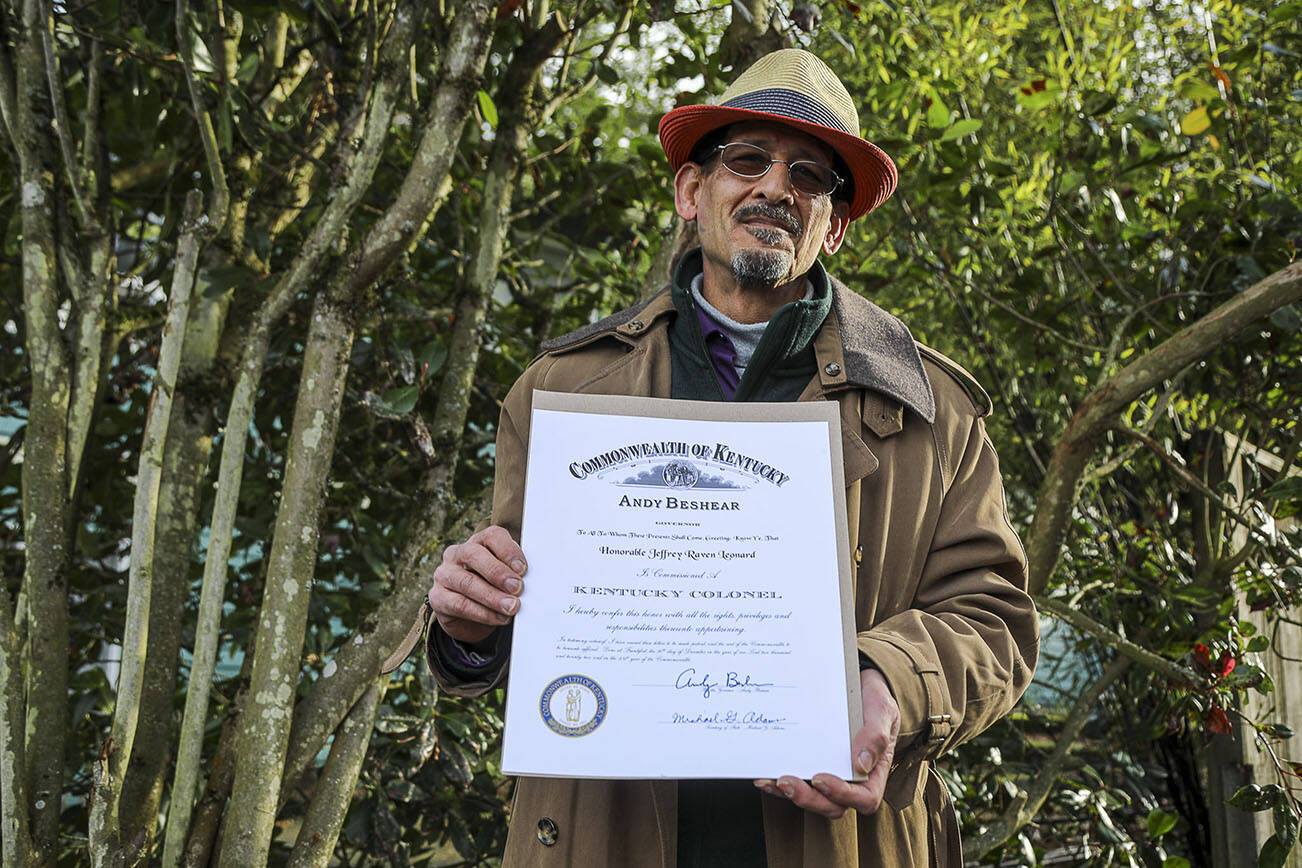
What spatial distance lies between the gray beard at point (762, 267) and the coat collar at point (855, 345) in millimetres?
111

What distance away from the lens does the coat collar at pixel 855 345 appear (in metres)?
1.80

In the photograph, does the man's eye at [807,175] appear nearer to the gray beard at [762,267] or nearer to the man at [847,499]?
the man at [847,499]

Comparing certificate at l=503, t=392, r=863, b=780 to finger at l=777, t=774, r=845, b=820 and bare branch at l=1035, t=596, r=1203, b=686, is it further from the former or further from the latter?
bare branch at l=1035, t=596, r=1203, b=686

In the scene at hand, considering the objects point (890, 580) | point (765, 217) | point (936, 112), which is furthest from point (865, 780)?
point (936, 112)

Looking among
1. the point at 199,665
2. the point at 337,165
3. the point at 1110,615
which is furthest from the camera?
the point at 1110,615

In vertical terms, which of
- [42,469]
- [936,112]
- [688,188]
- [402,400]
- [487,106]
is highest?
[936,112]

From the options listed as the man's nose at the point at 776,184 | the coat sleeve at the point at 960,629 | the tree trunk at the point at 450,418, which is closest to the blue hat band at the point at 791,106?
the man's nose at the point at 776,184

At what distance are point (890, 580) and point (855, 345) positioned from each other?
0.41 metres

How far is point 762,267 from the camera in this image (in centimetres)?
197

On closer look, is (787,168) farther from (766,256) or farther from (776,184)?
(766,256)

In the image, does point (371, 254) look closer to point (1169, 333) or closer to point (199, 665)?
point (199, 665)

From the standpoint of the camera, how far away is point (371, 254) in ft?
8.19

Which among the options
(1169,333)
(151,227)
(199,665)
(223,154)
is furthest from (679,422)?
(151,227)

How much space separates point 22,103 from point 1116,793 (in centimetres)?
376
